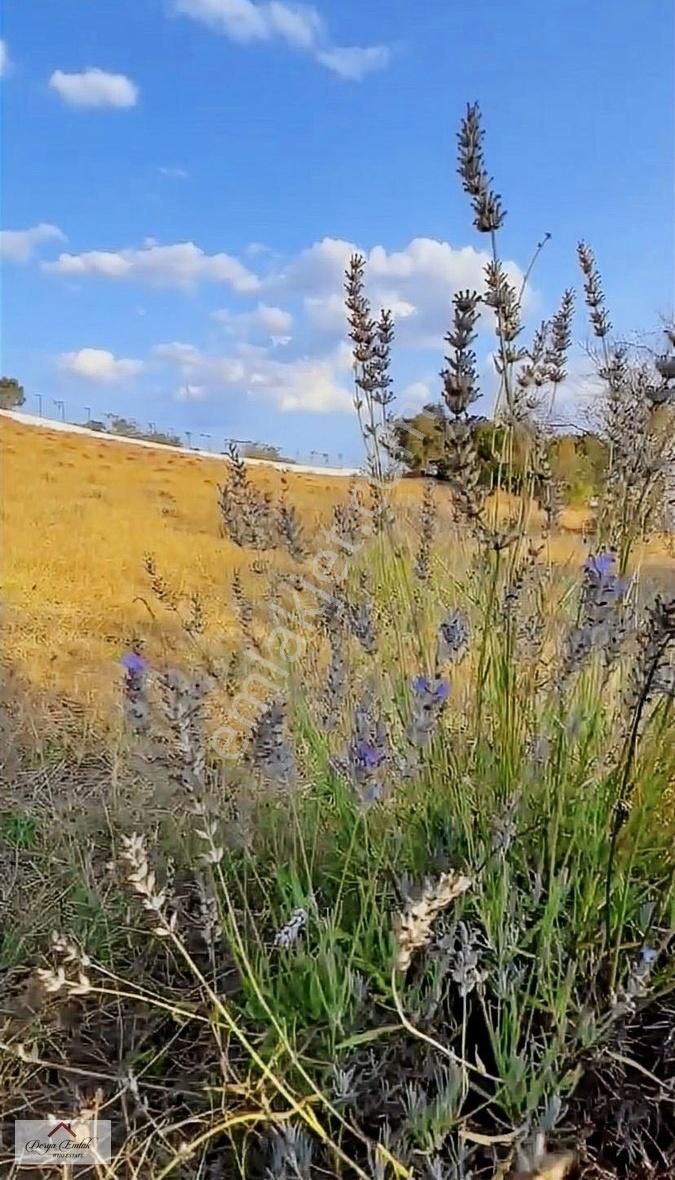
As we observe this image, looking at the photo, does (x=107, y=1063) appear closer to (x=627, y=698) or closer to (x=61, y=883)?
(x=61, y=883)

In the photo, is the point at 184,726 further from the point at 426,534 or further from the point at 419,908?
the point at 426,534

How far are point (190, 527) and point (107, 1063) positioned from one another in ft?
28.2

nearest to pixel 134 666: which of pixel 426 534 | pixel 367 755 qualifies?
pixel 367 755

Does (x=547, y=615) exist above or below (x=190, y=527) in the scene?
above

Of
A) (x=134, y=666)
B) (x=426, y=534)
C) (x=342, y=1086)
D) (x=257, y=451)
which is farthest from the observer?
(x=257, y=451)

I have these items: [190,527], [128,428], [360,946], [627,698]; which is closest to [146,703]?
[360,946]

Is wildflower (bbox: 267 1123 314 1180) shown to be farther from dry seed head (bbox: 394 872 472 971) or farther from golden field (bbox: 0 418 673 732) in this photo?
golden field (bbox: 0 418 673 732)

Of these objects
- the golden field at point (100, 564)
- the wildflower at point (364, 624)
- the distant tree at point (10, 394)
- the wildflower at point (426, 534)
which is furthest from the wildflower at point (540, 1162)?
the distant tree at point (10, 394)

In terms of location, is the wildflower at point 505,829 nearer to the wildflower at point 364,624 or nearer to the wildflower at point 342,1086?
the wildflower at point 342,1086

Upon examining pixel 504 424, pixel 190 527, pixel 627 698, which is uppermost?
pixel 504 424

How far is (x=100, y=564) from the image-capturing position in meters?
6.91

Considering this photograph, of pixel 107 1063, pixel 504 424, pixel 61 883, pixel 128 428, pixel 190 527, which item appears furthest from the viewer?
pixel 128 428

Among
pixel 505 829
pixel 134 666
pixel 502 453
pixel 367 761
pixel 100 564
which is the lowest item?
pixel 100 564

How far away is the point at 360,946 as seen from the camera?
4.17 feet
